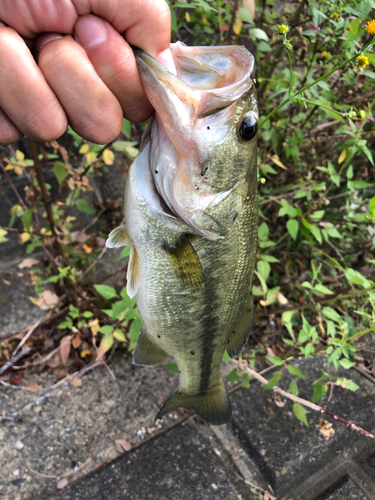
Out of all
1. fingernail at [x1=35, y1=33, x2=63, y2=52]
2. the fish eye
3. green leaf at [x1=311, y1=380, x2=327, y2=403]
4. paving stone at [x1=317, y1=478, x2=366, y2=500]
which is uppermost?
fingernail at [x1=35, y1=33, x2=63, y2=52]

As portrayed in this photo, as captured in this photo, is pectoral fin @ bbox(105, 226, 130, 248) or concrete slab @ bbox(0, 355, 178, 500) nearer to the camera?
pectoral fin @ bbox(105, 226, 130, 248)

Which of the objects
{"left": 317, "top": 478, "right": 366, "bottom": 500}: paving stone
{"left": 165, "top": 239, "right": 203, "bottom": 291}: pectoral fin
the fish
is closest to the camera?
the fish

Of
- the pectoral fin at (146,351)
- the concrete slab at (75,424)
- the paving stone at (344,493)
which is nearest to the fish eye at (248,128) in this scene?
the pectoral fin at (146,351)

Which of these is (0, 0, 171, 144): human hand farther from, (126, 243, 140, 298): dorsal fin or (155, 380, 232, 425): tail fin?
(155, 380, 232, 425): tail fin

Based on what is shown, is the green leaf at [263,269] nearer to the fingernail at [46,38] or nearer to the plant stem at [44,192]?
the plant stem at [44,192]

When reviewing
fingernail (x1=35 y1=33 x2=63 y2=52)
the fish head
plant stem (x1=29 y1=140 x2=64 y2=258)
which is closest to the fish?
the fish head

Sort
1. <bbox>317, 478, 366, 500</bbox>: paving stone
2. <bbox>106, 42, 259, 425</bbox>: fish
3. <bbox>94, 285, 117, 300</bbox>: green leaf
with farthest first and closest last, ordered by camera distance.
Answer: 1. <bbox>317, 478, 366, 500</bbox>: paving stone
2. <bbox>94, 285, 117, 300</bbox>: green leaf
3. <bbox>106, 42, 259, 425</bbox>: fish

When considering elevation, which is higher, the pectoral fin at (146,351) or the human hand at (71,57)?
the human hand at (71,57)
